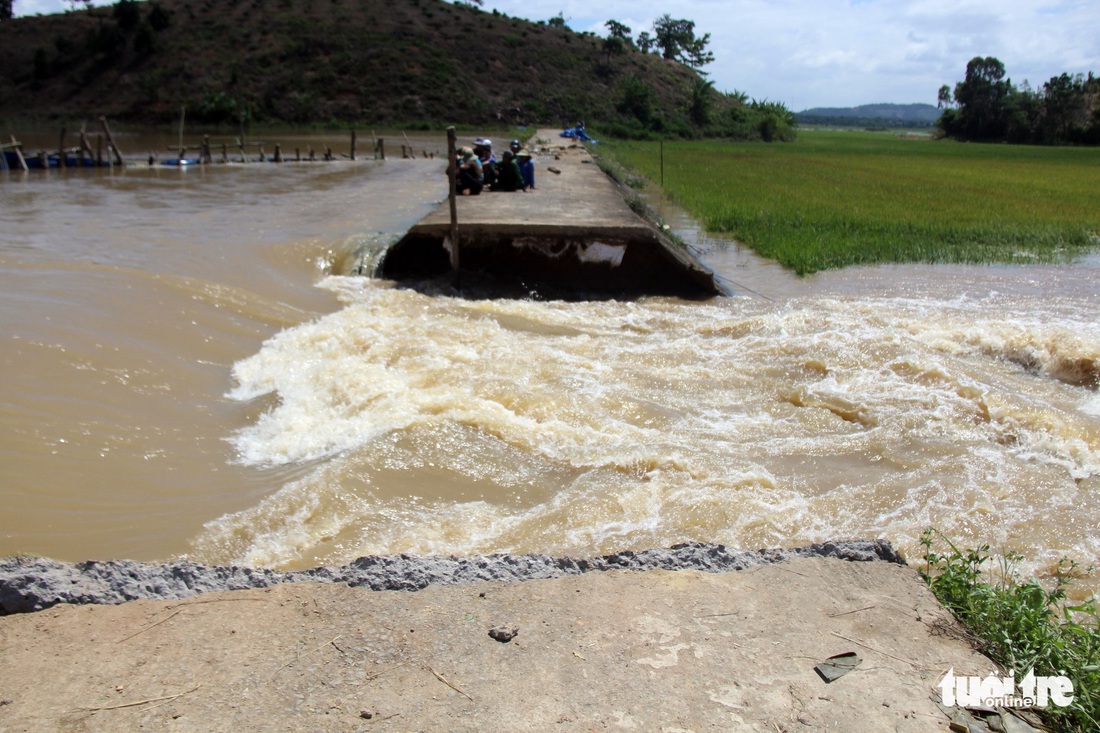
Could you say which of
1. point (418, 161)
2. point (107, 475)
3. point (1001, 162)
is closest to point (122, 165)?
point (418, 161)

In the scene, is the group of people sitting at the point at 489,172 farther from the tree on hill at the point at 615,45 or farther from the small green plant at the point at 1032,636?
the tree on hill at the point at 615,45

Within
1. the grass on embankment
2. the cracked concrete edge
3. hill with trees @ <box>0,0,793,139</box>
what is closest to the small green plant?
the cracked concrete edge

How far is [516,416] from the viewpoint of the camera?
6.10 meters

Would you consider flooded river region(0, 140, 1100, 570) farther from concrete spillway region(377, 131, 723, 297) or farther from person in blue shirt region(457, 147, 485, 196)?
person in blue shirt region(457, 147, 485, 196)

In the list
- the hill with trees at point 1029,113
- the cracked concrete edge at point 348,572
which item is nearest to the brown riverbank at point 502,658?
the cracked concrete edge at point 348,572

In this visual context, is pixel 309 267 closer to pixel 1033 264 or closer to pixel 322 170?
pixel 1033 264

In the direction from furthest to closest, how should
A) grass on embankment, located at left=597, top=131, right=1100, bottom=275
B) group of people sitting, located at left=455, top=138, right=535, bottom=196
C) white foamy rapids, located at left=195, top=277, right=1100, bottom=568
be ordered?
group of people sitting, located at left=455, top=138, right=535, bottom=196 → grass on embankment, located at left=597, top=131, right=1100, bottom=275 → white foamy rapids, located at left=195, top=277, right=1100, bottom=568

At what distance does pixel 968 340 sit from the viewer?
26.9 feet

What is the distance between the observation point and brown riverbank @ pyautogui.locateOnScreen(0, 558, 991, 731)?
8.05 feet

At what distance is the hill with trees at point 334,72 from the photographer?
168 ft

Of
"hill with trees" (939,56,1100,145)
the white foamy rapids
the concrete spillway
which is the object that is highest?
"hill with trees" (939,56,1100,145)

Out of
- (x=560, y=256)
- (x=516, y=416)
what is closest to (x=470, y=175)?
(x=560, y=256)

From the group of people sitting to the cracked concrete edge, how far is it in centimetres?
1129

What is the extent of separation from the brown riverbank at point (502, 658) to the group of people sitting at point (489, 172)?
11.6 meters
